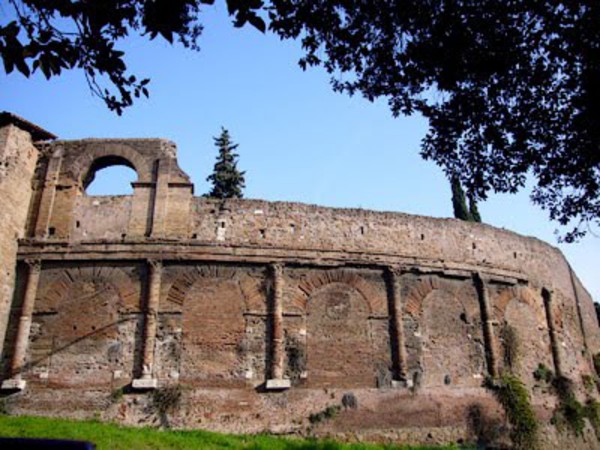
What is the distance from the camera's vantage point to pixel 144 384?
13633 millimetres

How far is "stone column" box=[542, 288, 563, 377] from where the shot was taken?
58.9 ft

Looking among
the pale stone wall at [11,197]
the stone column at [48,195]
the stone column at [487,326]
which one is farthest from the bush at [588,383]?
the pale stone wall at [11,197]

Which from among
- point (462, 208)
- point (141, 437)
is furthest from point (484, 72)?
point (462, 208)

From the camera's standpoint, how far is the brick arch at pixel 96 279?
1456cm

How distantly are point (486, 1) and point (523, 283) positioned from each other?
13510 millimetres

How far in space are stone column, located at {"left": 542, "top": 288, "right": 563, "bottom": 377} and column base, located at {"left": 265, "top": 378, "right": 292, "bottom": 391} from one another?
8679 millimetres

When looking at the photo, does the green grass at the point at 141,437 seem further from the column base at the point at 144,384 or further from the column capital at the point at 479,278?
the column capital at the point at 479,278

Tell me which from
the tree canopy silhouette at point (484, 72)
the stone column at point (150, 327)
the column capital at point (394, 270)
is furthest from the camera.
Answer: the column capital at point (394, 270)

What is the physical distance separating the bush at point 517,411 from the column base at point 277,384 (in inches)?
220

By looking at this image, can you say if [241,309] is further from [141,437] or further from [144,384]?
[141,437]

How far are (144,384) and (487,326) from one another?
9.28 m

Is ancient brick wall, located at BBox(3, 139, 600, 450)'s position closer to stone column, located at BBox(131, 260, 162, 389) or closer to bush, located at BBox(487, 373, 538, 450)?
stone column, located at BBox(131, 260, 162, 389)

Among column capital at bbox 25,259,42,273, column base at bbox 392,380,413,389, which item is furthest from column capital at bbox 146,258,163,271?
column base at bbox 392,380,413,389

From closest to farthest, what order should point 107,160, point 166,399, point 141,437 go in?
point 141,437
point 166,399
point 107,160
